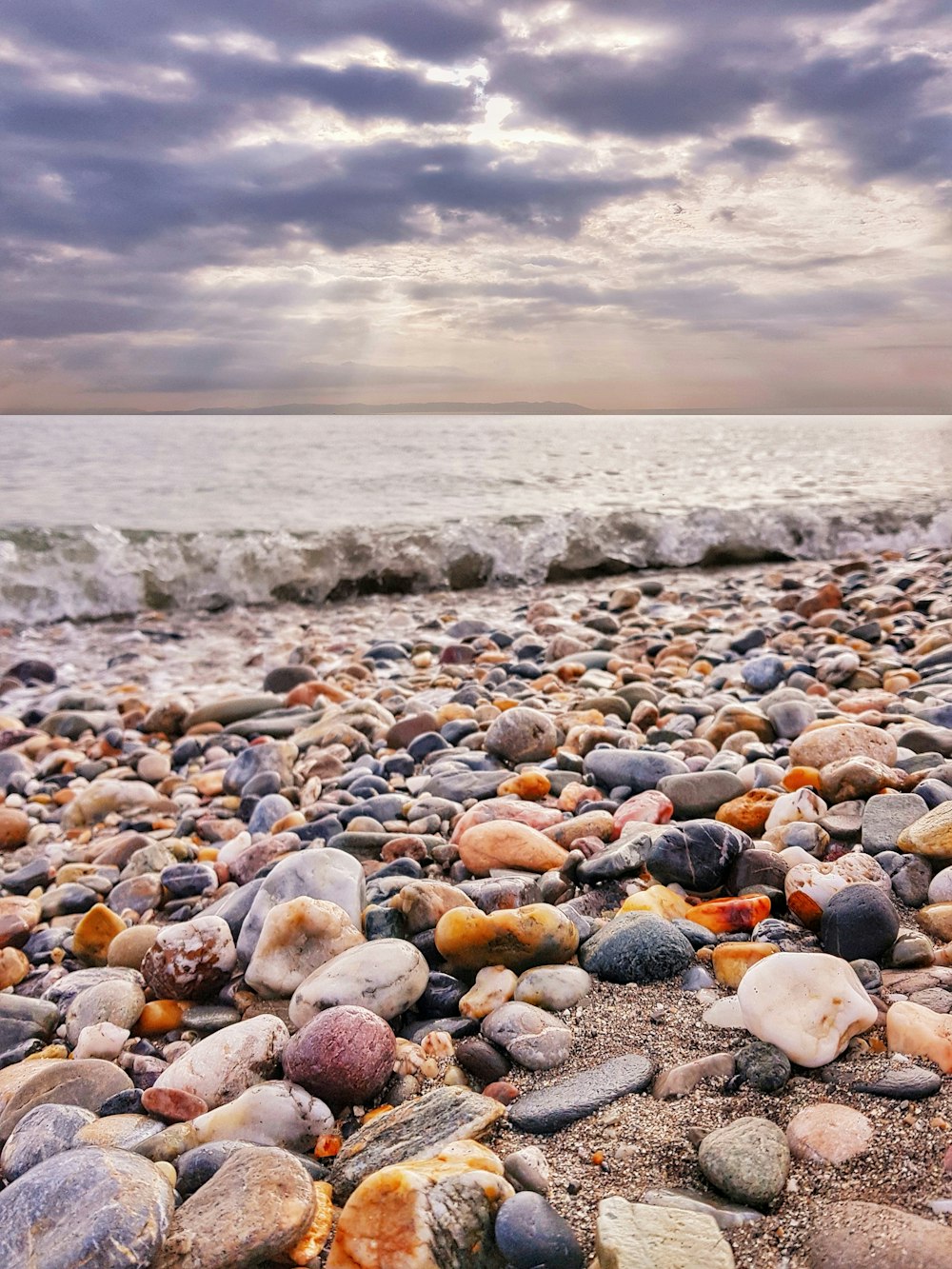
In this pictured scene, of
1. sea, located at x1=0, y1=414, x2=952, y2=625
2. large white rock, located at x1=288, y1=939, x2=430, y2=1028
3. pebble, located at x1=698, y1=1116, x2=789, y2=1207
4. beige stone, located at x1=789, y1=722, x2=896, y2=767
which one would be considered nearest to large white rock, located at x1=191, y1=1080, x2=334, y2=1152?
large white rock, located at x1=288, y1=939, x2=430, y2=1028

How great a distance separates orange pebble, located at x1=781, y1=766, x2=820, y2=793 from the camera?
2.49 metres

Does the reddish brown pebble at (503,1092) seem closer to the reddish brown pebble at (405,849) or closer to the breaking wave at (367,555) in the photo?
the reddish brown pebble at (405,849)

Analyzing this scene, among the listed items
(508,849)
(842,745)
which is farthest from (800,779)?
(508,849)

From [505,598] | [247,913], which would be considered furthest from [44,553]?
[247,913]

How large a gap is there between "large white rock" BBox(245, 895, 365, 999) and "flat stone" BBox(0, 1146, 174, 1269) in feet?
2.18

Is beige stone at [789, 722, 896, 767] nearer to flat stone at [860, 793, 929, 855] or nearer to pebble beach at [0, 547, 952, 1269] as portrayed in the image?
pebble beach at [0, 547, 952, 1269]

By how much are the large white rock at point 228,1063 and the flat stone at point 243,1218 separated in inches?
13.3

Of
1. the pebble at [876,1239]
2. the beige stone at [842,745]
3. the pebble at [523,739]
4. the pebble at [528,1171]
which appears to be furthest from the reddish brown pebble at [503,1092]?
the pebble at [523,739]

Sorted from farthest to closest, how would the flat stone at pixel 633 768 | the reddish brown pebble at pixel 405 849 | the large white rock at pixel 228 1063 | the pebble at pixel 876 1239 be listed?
the flat stone at pixel 633 768 < the reddish brown pebble at pixel 405 849 < the large white rock at pixel 228 1063 < the pebble at pixel 876 1239

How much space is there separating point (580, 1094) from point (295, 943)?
0.77m

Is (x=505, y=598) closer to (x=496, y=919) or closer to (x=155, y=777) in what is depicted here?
(x=155, y=777)

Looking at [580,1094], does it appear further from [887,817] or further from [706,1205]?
[887,817]

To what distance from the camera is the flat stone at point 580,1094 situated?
4.50 ft

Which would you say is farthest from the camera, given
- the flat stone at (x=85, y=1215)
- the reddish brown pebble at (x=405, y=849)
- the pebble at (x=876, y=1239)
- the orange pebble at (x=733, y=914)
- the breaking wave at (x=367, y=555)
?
the breaking wave at (x=367, y=555)
